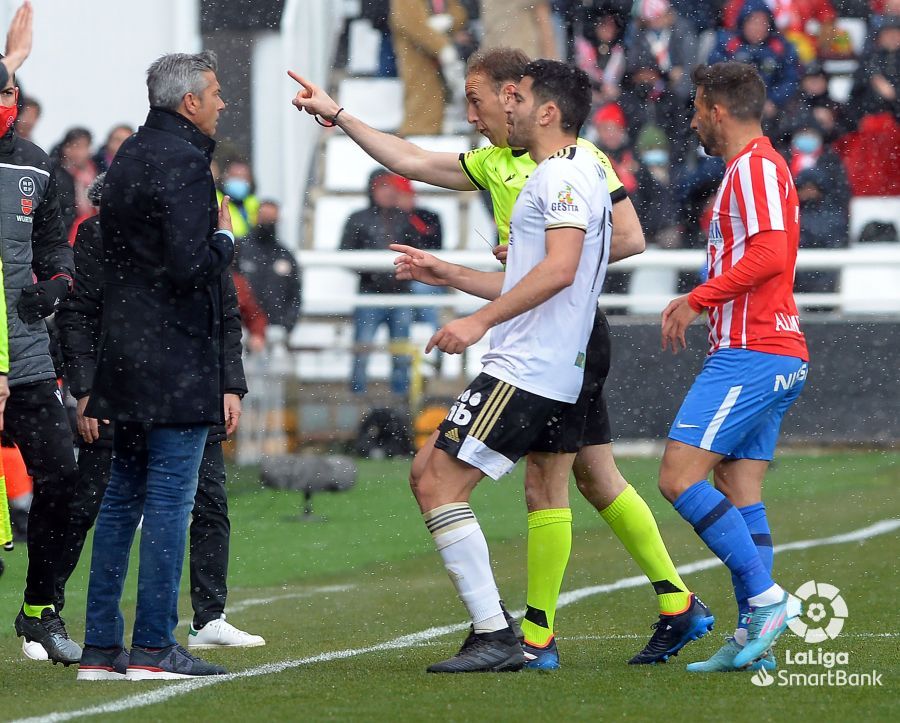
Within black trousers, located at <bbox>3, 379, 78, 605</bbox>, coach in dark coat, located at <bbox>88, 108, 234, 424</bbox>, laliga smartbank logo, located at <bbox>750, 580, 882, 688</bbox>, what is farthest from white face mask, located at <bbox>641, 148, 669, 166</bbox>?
coach in dark coat, located at <bbox>88, 108, 234, 424</bbox>

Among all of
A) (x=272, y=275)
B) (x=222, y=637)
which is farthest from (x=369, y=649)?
(x=272, y=275)

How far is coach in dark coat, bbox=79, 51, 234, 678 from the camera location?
539cm

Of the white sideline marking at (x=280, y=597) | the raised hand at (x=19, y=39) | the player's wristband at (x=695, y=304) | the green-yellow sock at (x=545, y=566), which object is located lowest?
the white sideline marking at (x=280, y=597)

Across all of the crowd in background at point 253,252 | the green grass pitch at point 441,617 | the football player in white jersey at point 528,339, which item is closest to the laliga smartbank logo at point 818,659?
the green grass pitch at point 441,617

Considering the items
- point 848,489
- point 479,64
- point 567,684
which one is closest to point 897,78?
point 848,489

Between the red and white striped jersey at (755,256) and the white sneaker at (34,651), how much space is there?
278 centimetres

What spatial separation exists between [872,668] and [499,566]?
4.04m

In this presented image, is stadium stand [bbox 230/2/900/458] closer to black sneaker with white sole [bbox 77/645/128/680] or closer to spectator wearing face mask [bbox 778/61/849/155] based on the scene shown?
spectator wearing face mask [bbox 778/61/849/155]

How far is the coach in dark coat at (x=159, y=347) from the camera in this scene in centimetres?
539

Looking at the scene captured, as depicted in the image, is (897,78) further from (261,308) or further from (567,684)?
(567,684)

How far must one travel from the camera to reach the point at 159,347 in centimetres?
542

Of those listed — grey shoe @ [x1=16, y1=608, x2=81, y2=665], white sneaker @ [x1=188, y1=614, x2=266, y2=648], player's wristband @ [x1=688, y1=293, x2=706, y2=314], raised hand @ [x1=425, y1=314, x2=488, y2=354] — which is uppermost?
player's wristband @ [x1=688, y1=293, x2=706, y2=314]

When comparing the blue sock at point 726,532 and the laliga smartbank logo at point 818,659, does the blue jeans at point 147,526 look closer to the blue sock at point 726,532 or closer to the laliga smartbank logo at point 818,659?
the blue sock at point 726,532

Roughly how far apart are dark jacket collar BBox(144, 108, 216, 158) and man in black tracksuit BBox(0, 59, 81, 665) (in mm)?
1143
